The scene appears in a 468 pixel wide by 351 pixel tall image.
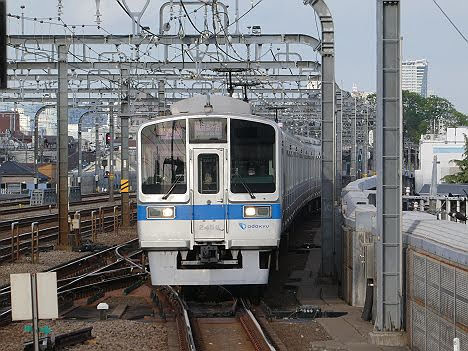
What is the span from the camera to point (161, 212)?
42.9 ft

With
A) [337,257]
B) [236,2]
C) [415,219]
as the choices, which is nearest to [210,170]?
[415,219]

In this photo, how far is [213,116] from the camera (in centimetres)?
1325

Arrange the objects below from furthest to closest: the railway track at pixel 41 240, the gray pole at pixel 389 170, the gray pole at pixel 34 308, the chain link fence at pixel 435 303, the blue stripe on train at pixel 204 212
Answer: the railway track at pixel 41 240, the blue stripe on train at pixel 204 212, the gray pole at pixel 389 170, the chain link fence at pixel 435 303, the gray pole at pixel 34 308

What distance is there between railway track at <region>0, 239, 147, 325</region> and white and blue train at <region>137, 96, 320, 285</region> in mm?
2142

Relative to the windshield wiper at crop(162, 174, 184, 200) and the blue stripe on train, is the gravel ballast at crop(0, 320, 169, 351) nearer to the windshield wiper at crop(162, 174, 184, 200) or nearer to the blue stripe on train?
the blue stripe on train

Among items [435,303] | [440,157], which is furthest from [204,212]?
[440,157]

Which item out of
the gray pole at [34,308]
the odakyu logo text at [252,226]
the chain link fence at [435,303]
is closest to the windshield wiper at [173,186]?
the odakyu logo text at [252,226]

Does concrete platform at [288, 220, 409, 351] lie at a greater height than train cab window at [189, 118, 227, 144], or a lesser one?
lesser

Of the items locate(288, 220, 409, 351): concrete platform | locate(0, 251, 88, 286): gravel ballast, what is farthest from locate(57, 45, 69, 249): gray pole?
locate(288, 220, 409, 351): concrete platform

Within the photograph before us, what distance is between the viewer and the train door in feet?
42.8

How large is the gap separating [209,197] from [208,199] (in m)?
0.03

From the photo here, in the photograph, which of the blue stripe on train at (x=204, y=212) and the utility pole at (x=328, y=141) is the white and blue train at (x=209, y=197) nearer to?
the blue stripe on train at (x=204, y=212)

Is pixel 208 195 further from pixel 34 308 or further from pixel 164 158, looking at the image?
pixel 34 308

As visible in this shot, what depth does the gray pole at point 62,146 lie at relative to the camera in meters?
23.1
